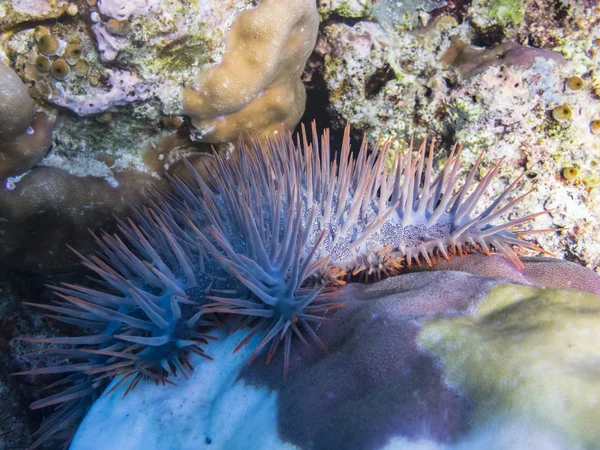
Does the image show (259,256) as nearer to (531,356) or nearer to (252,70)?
(531,356)

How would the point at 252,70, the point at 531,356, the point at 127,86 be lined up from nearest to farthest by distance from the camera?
the point at 531,356
the point at 127,86
the point at 252,70

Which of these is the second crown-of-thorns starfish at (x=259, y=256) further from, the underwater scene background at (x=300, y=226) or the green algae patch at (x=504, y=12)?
the green algae patch at (x=504, y=12)

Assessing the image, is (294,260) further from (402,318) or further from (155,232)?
(155,232)

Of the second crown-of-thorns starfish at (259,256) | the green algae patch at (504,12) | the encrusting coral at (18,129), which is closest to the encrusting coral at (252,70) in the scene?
the second crown-of-thorns starfish at (259,256)

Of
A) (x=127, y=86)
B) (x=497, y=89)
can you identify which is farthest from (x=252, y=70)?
(x=497, y=89)

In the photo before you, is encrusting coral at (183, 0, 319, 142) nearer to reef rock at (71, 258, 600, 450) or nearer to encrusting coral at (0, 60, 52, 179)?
encrusting coral at (0, 60, 52, 179)

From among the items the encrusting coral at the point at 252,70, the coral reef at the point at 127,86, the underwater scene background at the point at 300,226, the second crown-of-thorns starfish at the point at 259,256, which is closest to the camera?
the underwater scene background at the point at 300,226
